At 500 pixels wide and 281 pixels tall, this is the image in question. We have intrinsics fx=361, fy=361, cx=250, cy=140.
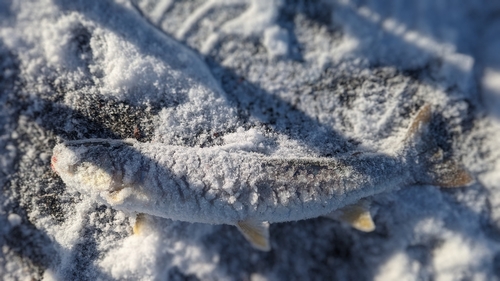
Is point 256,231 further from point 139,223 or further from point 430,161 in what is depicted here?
point 430,161

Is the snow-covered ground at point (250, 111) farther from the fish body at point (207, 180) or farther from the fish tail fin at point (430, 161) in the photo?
the fish body at point (207, 180)

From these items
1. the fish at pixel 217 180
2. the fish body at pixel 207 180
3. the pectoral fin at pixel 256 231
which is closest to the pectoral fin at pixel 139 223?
the fish at pixel 217 180

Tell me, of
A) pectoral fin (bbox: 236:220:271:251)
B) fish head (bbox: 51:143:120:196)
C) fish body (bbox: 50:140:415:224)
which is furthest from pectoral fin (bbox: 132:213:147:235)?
pectoral fin (bbox: 236:220:271:251)

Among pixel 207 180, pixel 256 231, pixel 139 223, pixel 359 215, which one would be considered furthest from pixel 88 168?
pixel 359 215

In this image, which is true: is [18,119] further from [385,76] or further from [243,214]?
[385,76]

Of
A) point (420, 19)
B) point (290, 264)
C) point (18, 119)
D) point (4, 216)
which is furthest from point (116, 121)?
point (420, 19)
